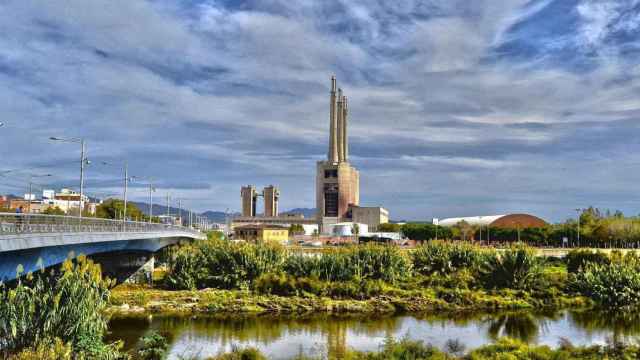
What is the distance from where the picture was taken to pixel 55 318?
28.0m

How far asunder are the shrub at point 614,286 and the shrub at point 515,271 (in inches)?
202

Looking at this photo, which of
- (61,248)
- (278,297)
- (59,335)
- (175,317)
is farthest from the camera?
(278,297)

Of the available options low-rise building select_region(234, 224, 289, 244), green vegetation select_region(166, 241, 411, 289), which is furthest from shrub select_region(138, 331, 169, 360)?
low-rise building select_region(234, 224, 289, 244)

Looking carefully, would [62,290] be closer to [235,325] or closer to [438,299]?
[235,325]

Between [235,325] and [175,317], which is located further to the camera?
[175,317]

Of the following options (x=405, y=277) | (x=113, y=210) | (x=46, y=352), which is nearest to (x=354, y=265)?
(x=405, y=277)

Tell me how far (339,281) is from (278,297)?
26.6 ft

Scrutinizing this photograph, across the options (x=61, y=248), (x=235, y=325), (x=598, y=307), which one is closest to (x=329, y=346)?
(x=235, y=325)

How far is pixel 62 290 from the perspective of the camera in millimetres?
28922

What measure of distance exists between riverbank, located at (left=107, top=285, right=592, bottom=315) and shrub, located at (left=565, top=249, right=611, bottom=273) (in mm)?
17643

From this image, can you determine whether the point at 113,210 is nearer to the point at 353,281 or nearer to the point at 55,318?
the point at 353,281

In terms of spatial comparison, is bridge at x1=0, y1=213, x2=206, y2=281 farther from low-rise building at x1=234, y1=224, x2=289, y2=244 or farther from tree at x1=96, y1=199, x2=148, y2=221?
low-rise building at x1=234, y1=224, x2=289, y2=244

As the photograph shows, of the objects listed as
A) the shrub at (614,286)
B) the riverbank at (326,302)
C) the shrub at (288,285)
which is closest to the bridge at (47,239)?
the riverbank at (326,302)

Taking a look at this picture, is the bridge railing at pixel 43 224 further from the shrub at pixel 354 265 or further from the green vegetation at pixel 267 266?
the shrub at pixel 354 265
